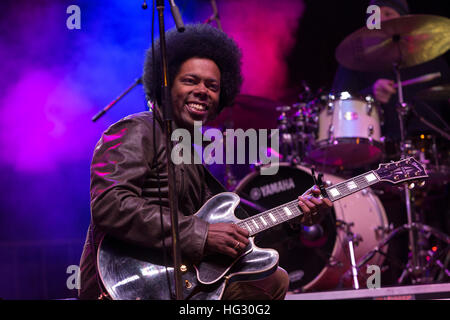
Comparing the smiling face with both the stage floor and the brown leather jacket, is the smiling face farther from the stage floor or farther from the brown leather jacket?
the stage floor

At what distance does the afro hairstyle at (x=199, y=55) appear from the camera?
321 centimetres

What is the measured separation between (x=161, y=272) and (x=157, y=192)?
0.49 meters

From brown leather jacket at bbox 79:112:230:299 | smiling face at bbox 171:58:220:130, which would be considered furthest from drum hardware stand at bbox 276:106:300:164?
→ brown leather jacket at bbox 79:112:230:299

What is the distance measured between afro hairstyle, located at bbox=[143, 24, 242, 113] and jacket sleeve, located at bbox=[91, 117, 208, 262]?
661 mm

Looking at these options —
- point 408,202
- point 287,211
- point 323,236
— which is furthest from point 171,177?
point 408,202

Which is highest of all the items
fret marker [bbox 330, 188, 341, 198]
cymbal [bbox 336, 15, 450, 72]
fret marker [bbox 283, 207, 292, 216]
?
cymbal [bbox 336, 15, 450, 72]

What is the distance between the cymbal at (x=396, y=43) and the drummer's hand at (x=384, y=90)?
0.16 meters

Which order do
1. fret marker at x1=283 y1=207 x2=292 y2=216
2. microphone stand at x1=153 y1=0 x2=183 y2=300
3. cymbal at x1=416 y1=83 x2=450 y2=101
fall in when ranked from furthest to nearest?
cymbal at x1=416 y1=83 x2=450 y2=101 < fret marker at x1=283 y1=207 x2=292 y2=216 < microphone stand at x1=153 y1=0 x2=183 y2=300

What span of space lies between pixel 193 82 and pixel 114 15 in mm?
2847

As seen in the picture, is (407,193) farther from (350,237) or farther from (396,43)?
(396,43)

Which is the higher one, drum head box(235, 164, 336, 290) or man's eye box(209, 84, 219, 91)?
man's eye box(209, 84, 219, 91)

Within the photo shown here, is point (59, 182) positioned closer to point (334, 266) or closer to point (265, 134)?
point (265, 134)

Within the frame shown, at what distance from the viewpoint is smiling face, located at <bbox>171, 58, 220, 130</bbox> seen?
9.64 feet

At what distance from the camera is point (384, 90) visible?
5223mm
